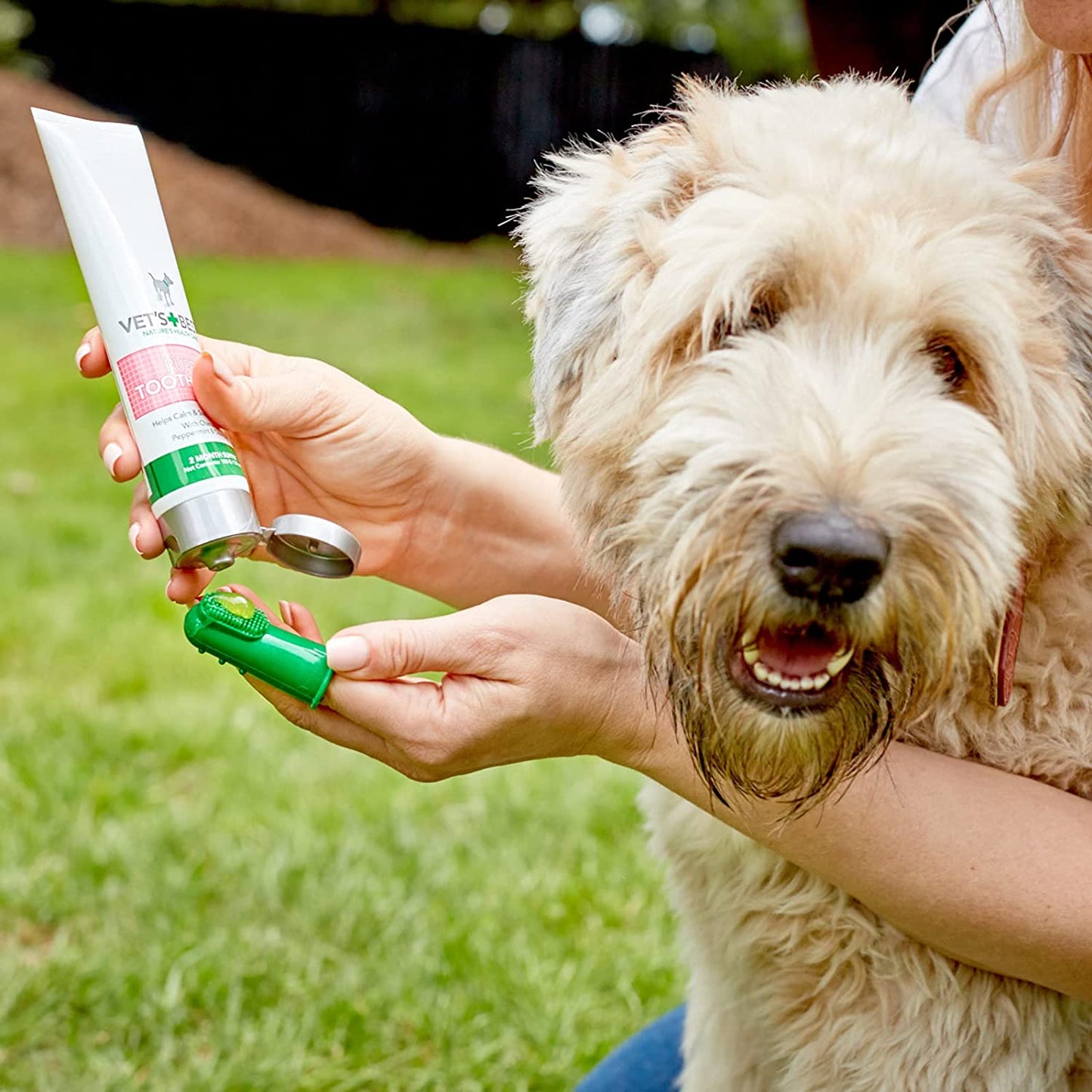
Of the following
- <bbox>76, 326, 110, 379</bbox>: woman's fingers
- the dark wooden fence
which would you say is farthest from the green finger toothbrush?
the dark wooden fence

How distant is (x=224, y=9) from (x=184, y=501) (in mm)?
17234

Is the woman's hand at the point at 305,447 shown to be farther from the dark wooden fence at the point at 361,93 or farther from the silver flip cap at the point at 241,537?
the dark wooden fence at the point at 361,93

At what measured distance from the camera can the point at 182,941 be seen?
3.31 metres

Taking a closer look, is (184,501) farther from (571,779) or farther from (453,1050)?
(571,779)

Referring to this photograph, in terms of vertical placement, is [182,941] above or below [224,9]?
below

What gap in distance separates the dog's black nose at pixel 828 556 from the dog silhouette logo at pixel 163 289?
0.98m

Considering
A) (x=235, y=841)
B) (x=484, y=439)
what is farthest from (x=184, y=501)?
(x=484, y=439)

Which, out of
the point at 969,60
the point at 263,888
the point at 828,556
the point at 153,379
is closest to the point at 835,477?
the point at 828,556

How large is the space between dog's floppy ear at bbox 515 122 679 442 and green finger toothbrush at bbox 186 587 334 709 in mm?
554

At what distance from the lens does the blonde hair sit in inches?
89.5

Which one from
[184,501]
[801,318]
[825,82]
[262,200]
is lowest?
[262,200]

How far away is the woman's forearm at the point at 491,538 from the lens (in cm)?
257

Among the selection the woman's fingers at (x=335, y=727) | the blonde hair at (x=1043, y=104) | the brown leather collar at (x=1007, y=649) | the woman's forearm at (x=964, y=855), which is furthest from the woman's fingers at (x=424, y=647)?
the blonde hair at (x=1043, y=104)

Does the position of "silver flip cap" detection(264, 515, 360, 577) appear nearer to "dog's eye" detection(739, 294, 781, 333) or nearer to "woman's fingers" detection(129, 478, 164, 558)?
"woman's fingers" detection(129, 478, 164, 558)
